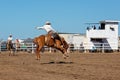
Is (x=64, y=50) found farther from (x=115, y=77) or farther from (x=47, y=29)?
(x=115, y=77)

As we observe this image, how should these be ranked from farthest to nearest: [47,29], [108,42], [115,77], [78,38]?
1. [78,38]
2. [108,42]
3. [47,29]
4. [115,77]

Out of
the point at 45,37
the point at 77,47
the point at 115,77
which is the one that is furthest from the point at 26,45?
the point at 115,77

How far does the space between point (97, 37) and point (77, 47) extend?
24.7 feet

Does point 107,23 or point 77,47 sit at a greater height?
point 107,23

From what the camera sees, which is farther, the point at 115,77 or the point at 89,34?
the point at 89,34

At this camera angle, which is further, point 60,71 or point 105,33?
point 105,33

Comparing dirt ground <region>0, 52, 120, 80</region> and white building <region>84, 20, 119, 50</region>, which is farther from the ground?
white building <region>84, 20, 119, 50</region>

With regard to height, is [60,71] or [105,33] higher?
[105,33]

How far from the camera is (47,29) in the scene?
2069 cm

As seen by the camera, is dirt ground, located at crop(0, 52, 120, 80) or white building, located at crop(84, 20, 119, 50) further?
white building, located at crop(84, 20, 119, 50)

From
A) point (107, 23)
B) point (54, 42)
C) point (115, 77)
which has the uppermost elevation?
point (107, 23)

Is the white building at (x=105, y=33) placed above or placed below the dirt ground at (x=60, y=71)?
above

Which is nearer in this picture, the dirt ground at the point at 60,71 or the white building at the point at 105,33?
the dirt ground at the point at 60,71

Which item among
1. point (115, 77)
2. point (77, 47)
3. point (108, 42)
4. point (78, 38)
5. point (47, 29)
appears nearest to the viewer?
point (115, 77)
